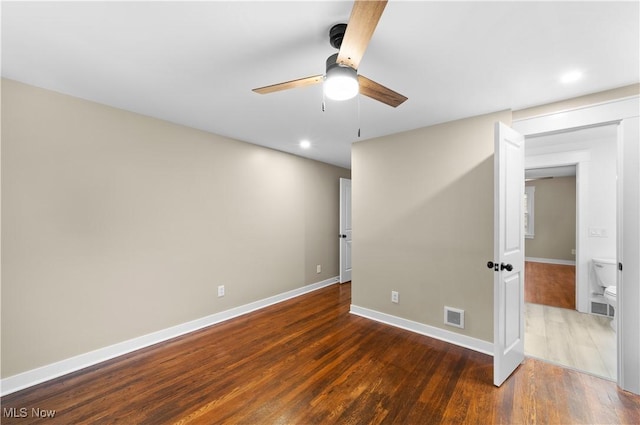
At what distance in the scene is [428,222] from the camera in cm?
307

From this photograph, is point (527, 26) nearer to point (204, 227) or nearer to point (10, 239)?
point (204, 227)

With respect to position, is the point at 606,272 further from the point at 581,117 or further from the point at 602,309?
the point at 581,117

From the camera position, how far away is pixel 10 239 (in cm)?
204

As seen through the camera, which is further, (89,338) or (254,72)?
(89,338)

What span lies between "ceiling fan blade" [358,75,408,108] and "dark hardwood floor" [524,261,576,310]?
4.19m

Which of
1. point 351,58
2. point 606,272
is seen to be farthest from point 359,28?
point 606,272

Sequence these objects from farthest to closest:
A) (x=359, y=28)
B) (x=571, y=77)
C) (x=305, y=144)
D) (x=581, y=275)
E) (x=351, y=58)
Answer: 1. (x=305, y=144)
2. (x=581, y=275)
3. (x=571, y=77)
4. (x=351, y=58)
5. (x=359, y=28)

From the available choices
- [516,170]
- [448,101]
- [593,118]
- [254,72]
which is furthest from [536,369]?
[254,72]

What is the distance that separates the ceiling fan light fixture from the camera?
140cm

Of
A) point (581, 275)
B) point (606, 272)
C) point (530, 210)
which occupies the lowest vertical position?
point (581, 275)

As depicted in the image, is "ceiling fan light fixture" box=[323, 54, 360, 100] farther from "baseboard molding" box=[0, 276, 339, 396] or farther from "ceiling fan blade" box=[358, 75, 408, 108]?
"baseboard molding" box=[0, 276, 339, 396]

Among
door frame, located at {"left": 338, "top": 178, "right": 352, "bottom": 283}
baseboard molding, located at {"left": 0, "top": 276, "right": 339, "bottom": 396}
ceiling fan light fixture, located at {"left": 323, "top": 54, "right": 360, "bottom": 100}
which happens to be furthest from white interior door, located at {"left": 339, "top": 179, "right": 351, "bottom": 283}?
ceiling fan light fixture, located at {"left": 323, "top": 54, "right": 360, "bottom": 100}

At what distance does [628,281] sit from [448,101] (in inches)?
78.9

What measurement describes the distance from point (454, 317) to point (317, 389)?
1.68m
